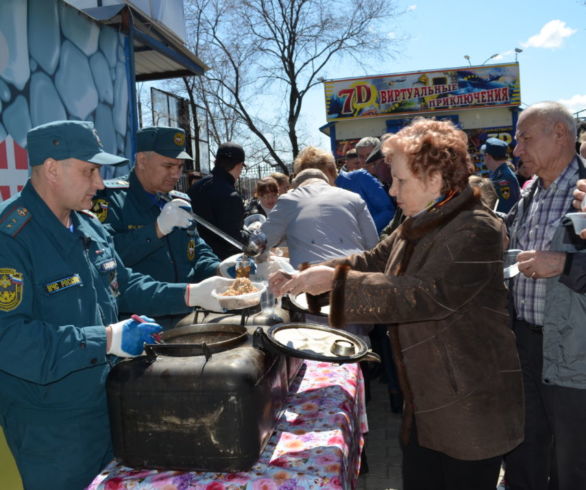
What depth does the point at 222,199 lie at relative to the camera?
4.13 meters

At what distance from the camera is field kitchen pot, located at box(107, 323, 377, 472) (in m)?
1.37

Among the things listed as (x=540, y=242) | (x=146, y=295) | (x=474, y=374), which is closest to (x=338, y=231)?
(x=540, y=242)

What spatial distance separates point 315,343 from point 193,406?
0.56m

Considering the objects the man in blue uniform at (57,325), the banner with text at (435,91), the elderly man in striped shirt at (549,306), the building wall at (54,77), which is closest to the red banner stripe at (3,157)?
the building wall at (54,77)

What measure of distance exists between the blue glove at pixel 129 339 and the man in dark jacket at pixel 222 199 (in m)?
2.58

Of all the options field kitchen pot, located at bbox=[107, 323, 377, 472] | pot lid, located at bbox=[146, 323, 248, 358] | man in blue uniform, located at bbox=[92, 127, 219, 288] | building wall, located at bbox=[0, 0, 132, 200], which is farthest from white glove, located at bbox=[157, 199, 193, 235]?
building wall, located at bbox=[0, 0, 132, 200]

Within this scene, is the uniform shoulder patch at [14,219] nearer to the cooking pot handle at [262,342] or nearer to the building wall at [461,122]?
the cooking pot handle at [262,342]

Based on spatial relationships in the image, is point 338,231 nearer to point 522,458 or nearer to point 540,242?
point 540,242

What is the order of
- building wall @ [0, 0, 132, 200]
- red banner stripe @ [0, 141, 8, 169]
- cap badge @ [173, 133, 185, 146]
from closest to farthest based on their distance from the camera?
1. cap badge @ [173, 133, 185, 146]
2. red banner stripe @ [0, 141, 8, 169]
3. building wall @ [0, 0, 132, 200]

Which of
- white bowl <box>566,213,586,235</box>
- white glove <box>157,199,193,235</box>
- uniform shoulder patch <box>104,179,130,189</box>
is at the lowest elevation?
white bowl <box>566,213,586,235</box>

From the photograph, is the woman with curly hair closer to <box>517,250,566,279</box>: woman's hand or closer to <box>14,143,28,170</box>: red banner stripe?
A: <box>517,250,566,279</box>: woman's hand

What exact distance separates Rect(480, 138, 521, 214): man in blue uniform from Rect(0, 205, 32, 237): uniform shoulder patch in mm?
4382

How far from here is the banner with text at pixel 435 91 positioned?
62.6ft

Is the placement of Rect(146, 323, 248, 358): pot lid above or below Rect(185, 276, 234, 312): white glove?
below
